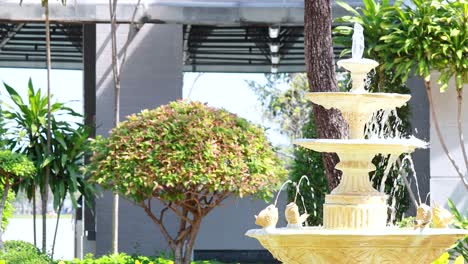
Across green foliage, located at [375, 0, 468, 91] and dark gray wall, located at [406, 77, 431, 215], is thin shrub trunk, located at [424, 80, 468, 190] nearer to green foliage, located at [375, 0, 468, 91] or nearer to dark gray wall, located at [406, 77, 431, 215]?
green foliage, located at [375, 0, 468, 91]

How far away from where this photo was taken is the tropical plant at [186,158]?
44.4ft

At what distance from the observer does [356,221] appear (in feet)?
26.2

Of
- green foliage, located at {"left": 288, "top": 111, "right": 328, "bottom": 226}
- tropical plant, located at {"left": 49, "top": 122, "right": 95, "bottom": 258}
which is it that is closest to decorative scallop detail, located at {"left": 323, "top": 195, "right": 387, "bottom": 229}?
tropical plant, located at {"left": 49, "top": 122, "right": 95, "bottom": 258}

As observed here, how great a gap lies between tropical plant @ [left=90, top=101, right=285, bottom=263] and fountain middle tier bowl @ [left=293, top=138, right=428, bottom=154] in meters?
5.52

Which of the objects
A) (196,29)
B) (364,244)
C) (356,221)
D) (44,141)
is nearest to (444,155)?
(44,141)

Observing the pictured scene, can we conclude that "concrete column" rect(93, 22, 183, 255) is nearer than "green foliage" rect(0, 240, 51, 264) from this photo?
No

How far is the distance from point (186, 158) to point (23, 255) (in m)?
2.31

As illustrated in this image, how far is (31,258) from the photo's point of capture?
46.0ft

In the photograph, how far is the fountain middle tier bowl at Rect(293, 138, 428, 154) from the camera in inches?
312

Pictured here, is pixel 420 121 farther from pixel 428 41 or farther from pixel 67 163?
pixel 67 163

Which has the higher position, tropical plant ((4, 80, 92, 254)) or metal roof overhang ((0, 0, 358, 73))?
metal roof overhang ((0, 0, 358, 73))

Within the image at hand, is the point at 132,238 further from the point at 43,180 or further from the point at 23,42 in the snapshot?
the point at 23,42

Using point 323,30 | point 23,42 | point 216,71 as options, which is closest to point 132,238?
point 323,30

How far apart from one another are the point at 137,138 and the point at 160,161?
0.41 m
